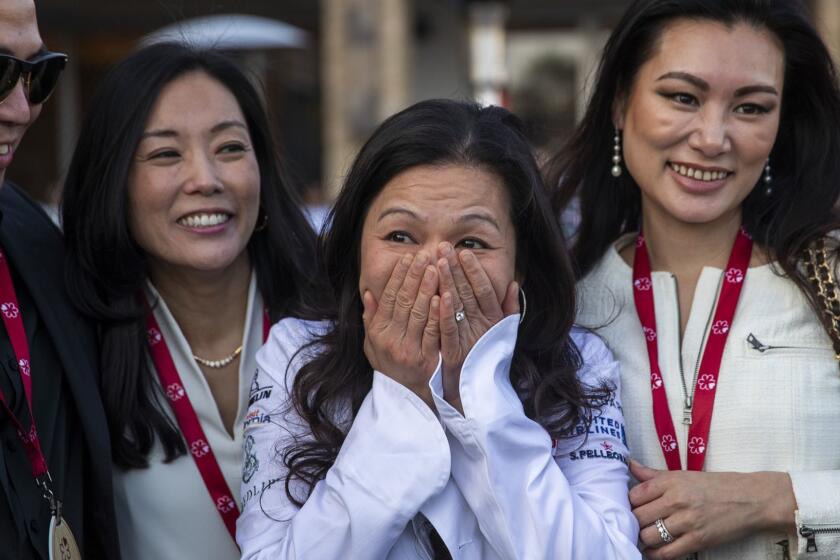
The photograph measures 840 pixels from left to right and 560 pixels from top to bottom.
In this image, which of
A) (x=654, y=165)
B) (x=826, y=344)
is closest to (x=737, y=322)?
(x=826, y=344)

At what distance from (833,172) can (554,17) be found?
11.4 meters

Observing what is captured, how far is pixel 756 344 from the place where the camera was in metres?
2.84

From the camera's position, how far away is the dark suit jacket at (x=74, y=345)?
9.07 ft

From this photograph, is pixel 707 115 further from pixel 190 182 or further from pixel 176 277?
pixel 176 277

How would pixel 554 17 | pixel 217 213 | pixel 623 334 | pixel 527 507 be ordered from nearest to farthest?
pixel 527 507 → pixel 623 334 → pixel 217 213 → pixel 554 17

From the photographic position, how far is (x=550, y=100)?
46.9 feet

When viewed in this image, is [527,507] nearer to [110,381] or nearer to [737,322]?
[737,322]

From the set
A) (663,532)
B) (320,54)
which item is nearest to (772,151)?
(663,532)

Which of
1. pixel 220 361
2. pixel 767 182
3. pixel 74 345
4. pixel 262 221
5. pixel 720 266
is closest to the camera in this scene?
pixel 74 345

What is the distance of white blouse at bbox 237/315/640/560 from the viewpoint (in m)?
2.34

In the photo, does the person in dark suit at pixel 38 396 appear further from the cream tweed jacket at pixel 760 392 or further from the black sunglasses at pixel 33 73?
the cream tweed jacket at pixel 760 392

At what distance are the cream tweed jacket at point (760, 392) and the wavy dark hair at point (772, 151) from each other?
0.37ft

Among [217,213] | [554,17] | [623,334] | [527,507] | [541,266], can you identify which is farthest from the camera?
[554,17]

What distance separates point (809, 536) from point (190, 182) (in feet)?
6.25
